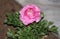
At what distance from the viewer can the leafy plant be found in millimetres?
1366

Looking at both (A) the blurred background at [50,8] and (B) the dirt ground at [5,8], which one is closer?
(B) the dirt ground at [5,8]

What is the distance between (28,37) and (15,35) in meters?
0.10

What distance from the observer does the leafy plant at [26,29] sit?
1366 mm

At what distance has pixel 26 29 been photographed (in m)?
1.38

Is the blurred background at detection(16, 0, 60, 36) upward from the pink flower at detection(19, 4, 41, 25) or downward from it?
downward

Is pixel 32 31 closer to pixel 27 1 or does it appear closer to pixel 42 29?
pixel 42 29

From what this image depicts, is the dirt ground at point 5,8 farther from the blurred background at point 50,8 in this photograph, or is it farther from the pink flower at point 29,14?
the blurred background at point 50,8

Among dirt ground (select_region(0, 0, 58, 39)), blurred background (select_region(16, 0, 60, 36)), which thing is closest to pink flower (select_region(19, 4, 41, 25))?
dirt ground (select_region(0, 0, 58, 39))

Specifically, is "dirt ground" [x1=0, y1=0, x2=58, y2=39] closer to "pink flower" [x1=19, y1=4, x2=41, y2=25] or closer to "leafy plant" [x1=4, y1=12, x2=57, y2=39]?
"leafy plant" [x1=4, y1=12, x2=57, y2=39]

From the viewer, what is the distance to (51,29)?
1.50 metres

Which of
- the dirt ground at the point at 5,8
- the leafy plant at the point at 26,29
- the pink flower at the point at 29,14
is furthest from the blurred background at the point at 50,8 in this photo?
the pink flower at the point at 29,14

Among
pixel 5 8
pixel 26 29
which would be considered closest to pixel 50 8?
pixel 5 8

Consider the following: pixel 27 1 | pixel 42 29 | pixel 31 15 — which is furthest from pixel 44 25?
pixel 27 1

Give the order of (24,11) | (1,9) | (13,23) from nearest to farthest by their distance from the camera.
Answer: (24,11) < (13,23) < (1,9)
